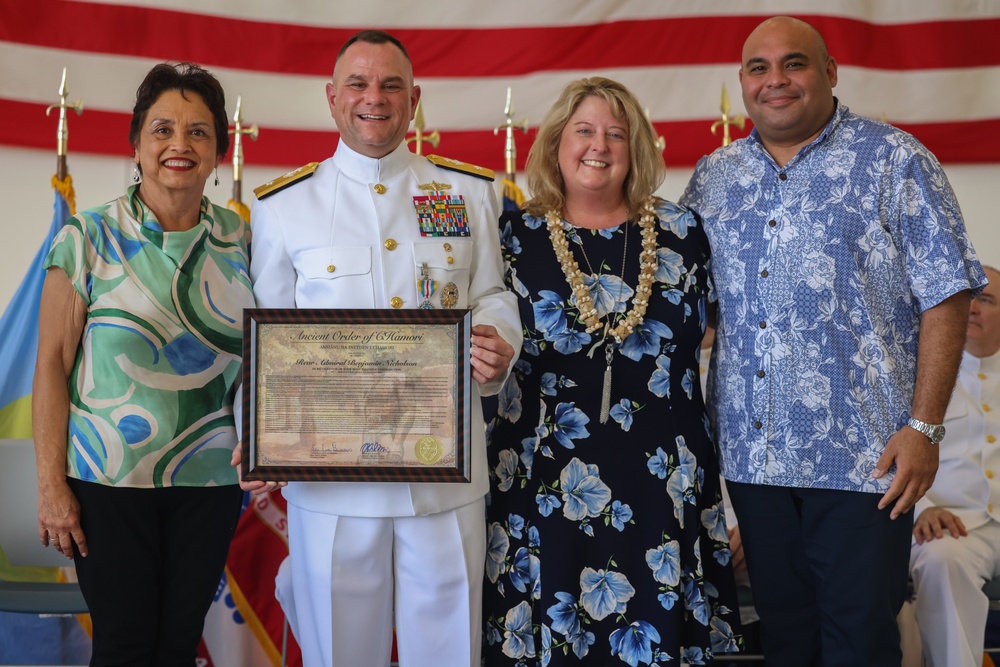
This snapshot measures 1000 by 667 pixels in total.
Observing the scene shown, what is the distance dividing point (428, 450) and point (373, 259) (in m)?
0.46

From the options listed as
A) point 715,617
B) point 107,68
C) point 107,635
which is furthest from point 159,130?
point 107,68

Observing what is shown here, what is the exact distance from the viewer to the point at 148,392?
200 centimetres

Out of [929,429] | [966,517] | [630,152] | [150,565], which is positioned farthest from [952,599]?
[150,565]

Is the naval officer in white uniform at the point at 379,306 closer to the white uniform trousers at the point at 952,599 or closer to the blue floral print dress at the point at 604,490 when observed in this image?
the blue floral print dress at the point at 604,490

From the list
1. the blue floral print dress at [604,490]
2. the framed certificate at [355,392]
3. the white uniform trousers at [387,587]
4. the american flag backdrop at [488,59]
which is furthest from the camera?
the american flag backdrop at [488,59]

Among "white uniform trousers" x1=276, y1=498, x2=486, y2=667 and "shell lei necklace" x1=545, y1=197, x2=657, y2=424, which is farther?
"shell lei necklace" x1=545, y1=197, x2=657, y2=424

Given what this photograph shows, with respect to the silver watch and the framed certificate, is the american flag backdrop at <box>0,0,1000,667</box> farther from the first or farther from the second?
the framed certificate

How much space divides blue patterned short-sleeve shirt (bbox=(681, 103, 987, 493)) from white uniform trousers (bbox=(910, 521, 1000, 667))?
2.41 feet

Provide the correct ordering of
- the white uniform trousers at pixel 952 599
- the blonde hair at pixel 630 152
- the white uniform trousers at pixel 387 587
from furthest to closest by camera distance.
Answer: the white uniform trousers at pixel 952 599 < the blonde hair at pixel 630 152 < the white uniform trousers at pixel 387 587

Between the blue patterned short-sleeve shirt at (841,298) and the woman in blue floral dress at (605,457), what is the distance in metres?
0.17

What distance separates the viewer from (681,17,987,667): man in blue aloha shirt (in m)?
2.16

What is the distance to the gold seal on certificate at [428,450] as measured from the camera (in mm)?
1874

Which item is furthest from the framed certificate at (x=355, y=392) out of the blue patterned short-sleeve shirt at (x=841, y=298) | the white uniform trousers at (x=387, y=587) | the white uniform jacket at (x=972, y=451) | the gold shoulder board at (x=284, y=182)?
the white uniform jacket at (x=972, y=451)

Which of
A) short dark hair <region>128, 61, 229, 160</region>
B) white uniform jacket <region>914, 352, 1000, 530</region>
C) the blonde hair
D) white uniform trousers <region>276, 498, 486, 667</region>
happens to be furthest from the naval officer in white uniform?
white uniform jacket <region>914, 352, 1000, 530</region>
